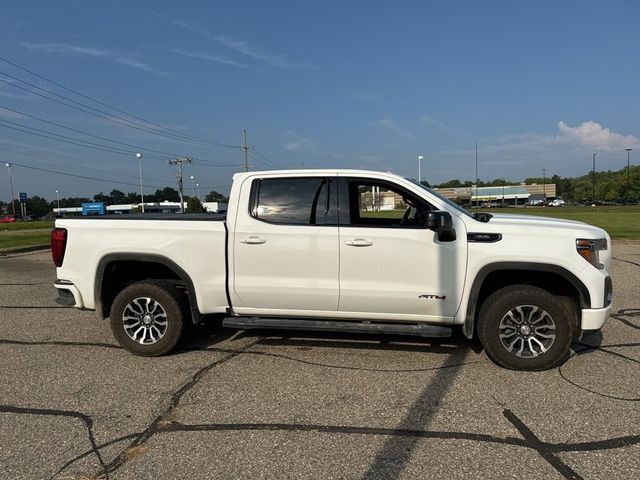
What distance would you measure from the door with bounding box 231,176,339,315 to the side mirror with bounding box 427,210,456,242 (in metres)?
0.93

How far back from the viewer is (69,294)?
5.14m

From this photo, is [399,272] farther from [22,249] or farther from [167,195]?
[167,195]

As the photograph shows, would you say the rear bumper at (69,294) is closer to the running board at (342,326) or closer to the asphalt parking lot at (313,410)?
the asphalt parking lot at (313,410)

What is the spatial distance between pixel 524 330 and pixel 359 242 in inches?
68.8

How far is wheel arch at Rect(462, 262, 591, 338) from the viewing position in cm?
430

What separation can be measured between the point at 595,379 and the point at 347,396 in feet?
7.48

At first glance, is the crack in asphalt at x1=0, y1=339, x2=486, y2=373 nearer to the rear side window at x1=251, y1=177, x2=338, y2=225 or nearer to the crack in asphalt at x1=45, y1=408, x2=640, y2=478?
the crack in asphalt at x1=45, y1=408, x2=640, y2=478

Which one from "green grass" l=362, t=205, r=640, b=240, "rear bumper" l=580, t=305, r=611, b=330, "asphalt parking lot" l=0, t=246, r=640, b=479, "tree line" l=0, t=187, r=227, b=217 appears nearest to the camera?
"asphalt parking lot" l=0, t=246, r=640, b=479

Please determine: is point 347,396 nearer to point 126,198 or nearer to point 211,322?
point 211,322

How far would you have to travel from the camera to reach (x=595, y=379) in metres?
4.24

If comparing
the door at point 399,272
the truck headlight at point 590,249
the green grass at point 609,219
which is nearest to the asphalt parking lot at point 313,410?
the door at point 399,272

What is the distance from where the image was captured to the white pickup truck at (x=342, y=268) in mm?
4348

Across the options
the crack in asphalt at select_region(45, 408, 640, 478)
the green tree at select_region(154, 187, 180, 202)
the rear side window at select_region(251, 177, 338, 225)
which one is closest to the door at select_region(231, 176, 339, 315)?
the rear side window at select_region(251, 177, 338, 225)

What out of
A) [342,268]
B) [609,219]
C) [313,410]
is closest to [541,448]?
[313,410]
